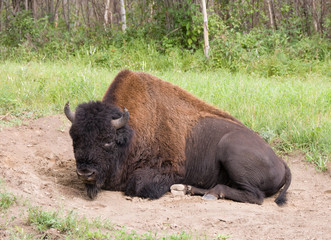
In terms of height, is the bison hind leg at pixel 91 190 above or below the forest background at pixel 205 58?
below

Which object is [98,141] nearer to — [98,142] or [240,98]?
[98,142]

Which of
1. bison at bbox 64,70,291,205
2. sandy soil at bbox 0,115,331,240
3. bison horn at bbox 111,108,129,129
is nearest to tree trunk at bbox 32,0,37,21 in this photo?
sandy soil at bbox 0,115,331,240

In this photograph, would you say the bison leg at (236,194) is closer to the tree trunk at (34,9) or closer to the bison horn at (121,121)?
the bison horn at (121,121)

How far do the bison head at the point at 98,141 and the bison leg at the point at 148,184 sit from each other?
25 centimetres

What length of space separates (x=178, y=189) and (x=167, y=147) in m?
0.58

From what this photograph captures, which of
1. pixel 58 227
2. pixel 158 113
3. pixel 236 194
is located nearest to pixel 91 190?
pixel 158 113

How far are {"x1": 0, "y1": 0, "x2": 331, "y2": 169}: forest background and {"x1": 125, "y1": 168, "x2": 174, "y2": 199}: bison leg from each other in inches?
89.1

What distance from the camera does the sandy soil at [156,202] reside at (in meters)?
4.58

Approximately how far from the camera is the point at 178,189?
243 inches

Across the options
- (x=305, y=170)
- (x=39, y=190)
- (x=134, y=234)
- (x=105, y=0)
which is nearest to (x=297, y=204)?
(x=305, y=170)

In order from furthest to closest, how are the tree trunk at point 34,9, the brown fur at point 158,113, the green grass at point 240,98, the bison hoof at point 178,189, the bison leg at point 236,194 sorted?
1. the tree trunk at point 34,9
2. the green grass at point 240,98
3. the brown fur at point 158,113
4. the bison hoof at point 178,189
5. the bison leg at point 236,194

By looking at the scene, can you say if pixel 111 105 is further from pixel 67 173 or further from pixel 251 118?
pixel 251 118

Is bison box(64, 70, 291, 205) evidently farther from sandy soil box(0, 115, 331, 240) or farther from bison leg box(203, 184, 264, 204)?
sandy soil box(0, 115, 331, 240)

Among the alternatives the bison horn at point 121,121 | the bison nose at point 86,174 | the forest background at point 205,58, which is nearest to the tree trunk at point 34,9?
the forest background at point 205,58
